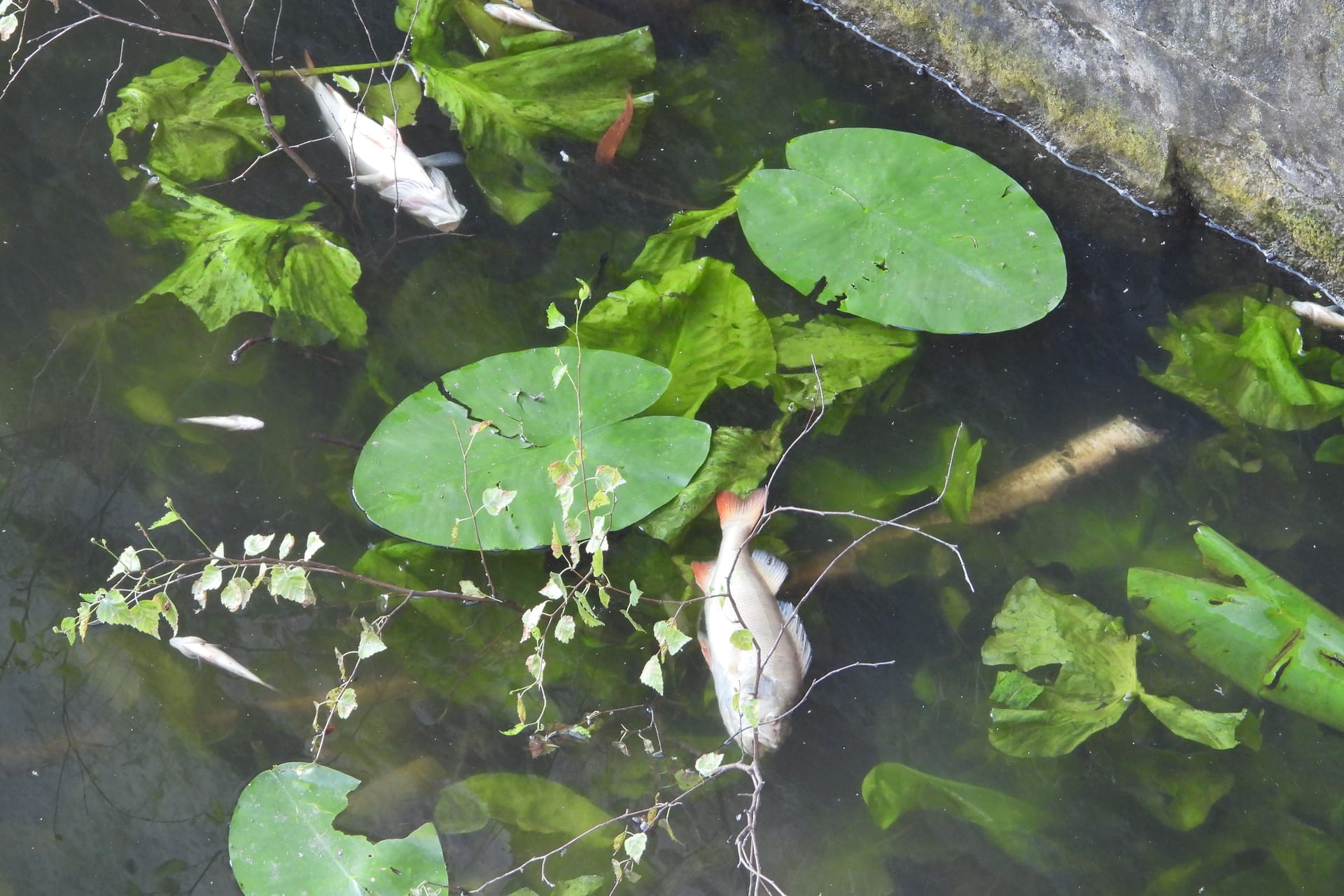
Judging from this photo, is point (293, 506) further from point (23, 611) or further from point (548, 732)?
point (548, 732)

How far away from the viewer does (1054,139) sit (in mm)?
2258

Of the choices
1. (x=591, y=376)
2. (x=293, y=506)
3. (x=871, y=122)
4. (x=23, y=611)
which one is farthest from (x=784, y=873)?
(x=871, y=122)

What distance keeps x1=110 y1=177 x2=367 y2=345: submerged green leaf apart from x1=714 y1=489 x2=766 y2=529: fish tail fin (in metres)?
0.83

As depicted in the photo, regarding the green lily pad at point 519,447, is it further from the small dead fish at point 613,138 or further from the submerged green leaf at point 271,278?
the small dead fish at point 613,138

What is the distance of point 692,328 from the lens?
1.94m

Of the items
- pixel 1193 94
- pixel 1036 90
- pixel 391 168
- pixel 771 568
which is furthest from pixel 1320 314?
pixel 391 168

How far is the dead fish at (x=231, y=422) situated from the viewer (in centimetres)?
195

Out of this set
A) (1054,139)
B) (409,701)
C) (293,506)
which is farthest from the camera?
(1054,139)

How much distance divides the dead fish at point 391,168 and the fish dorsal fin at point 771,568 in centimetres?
98

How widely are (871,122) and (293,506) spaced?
153cm

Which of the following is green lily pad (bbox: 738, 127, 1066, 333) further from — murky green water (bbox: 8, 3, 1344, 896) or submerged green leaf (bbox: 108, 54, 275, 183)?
submerged green leaf (bbox: 108, 54, 275, 183)

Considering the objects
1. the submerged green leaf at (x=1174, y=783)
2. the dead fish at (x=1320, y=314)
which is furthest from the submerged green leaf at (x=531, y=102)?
the submerged green leaf at (x=1174, y=783)

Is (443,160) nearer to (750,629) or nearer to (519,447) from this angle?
(519,447)

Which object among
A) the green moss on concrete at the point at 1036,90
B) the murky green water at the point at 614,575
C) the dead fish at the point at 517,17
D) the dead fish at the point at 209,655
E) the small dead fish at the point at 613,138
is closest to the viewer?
the murky green water at the point at 614,575
